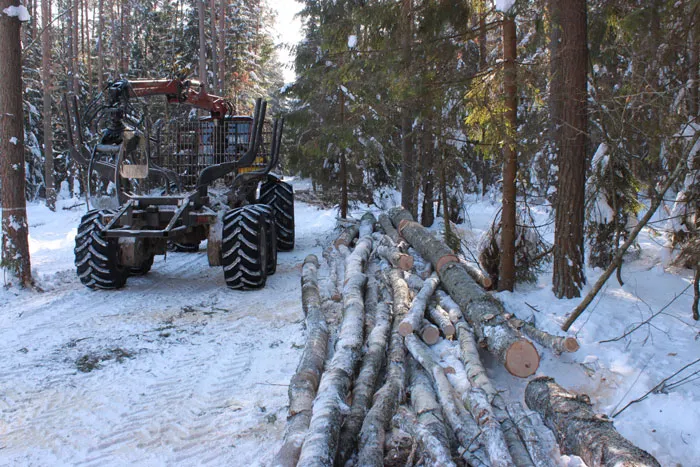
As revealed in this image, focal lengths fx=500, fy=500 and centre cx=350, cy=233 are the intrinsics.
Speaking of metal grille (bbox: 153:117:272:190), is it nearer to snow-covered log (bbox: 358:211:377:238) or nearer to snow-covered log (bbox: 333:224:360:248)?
snow-covered log (bbox: 333:224:360:248)

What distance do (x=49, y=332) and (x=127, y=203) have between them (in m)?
2.44

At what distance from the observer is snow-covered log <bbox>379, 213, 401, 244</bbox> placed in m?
9.02

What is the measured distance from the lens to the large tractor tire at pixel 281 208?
11086 mm

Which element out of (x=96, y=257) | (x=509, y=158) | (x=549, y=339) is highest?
(x=509, y=158)

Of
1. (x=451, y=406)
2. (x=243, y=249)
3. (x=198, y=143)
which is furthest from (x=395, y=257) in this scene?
(x=198, y=143)

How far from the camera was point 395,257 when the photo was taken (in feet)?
23.1

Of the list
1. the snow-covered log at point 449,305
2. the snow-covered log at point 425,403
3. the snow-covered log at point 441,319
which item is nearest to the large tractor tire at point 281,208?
the snow-covered log at point 449,305

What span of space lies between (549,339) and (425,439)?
1.90 m

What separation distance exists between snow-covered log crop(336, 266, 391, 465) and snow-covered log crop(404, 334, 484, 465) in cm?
29

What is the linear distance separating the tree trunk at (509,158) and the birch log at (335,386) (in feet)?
6.55

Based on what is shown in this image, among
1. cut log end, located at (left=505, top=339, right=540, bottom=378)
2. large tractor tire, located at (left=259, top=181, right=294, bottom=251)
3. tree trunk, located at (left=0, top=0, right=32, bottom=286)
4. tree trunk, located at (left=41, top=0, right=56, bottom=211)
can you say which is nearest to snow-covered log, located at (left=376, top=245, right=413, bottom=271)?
cut log end, located at (left=505, top=339, right=540, bottom=378)

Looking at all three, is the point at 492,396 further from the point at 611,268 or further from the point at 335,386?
the point at 611,268

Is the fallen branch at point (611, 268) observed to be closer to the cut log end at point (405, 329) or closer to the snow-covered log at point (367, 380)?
the cut log end at point (405, 329)

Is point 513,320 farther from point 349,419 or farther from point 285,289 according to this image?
point 285,289
